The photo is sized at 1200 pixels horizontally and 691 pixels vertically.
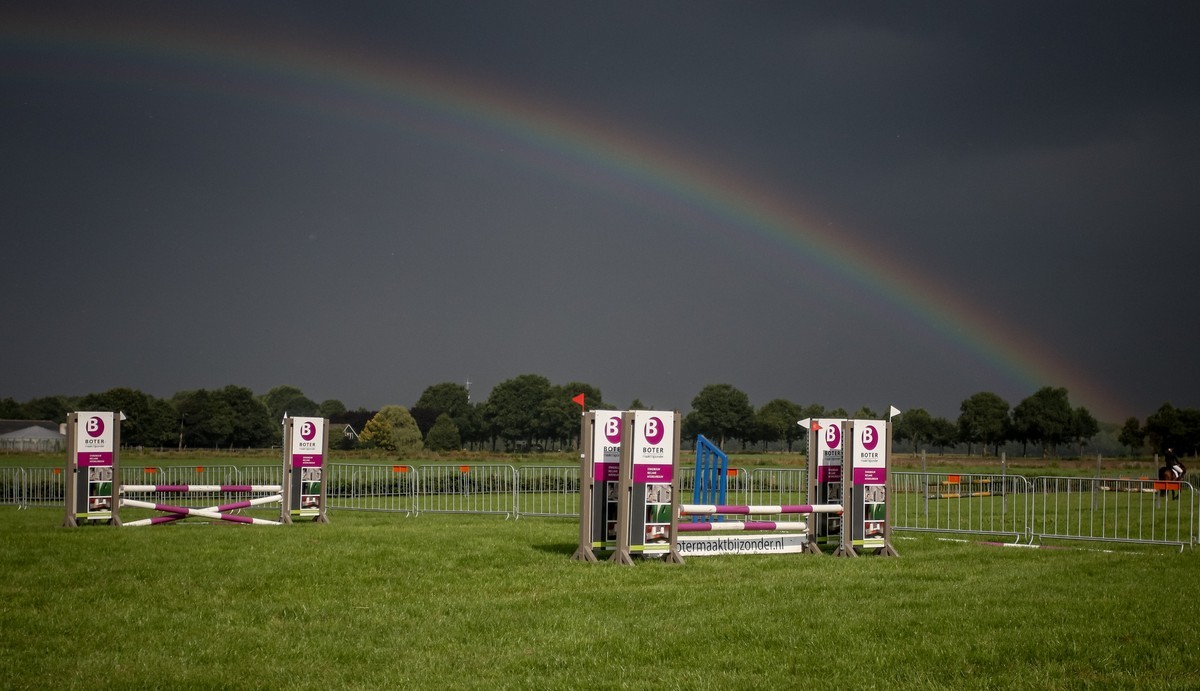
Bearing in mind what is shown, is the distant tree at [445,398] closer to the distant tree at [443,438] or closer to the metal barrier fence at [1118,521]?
the distant tree at [443,438]

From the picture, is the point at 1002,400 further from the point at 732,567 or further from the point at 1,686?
the point at 1,686

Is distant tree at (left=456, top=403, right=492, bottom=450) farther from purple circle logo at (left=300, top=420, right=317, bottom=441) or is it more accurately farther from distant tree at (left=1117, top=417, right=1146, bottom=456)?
purple circle logo at (left=300, top=420, right=317, bottom=441)

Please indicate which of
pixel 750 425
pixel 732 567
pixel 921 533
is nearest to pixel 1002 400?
pixel 750 425

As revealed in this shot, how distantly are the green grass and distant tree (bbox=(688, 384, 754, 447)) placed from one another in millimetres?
105688

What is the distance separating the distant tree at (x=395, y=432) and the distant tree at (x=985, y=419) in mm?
66684

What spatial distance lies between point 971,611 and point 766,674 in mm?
3497

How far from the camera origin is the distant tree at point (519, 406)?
123250 mm

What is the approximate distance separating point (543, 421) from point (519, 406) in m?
4.28

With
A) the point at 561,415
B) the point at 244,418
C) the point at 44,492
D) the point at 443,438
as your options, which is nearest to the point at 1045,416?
the point at 561,415

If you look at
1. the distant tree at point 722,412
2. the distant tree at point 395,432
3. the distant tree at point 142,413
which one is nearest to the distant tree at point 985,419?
the distant tree at point 722,412

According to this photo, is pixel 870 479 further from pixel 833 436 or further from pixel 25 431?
pixel 25 431

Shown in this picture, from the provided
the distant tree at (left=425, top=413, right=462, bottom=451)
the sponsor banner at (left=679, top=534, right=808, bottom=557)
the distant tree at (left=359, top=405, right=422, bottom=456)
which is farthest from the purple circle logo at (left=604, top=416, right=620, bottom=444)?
the distant tree at (left=425, top=413, right=462, bottom=451)

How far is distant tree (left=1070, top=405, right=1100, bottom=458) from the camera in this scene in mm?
115562

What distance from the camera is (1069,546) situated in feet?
57.0
